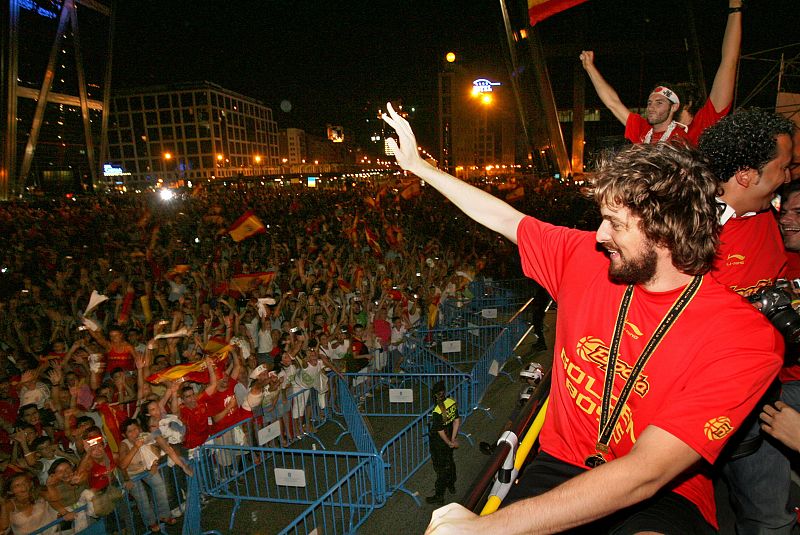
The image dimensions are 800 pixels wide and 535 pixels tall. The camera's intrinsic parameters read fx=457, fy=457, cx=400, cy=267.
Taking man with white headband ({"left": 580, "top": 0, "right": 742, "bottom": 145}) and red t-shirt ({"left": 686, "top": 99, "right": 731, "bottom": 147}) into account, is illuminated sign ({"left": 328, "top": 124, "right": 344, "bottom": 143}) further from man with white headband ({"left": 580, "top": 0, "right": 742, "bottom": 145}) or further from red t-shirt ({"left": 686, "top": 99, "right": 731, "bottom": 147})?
red t-shirt ({"left": 686, "top": 99, "right": 731, "bottom": 147})

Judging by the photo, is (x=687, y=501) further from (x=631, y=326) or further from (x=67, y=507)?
(x=67, y=507)

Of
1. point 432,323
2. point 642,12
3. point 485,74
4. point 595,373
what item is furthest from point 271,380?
point 485,74

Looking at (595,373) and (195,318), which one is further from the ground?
(595,373)

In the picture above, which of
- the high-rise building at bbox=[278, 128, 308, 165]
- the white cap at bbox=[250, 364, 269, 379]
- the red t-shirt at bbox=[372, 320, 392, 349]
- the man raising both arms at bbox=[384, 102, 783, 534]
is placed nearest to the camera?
the man raising both arms at bbox=[384, 102, 783, 534]

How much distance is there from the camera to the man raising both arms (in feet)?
1.64

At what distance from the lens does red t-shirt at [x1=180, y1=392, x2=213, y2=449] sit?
6566 mm

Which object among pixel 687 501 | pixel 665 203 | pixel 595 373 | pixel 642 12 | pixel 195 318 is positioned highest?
pixel 642 12

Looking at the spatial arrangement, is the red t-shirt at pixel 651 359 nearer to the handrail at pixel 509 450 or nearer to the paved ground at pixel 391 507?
the handrail at pixel 509 450

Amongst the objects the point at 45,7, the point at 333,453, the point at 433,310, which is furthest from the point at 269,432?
the point at 45,7

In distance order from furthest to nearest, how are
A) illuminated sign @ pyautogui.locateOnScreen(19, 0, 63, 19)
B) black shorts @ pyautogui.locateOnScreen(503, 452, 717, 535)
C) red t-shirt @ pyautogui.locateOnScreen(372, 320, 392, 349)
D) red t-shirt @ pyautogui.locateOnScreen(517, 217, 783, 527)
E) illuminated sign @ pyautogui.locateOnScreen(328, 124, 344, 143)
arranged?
illuminated sign @ pyautogui.locateOnScreen(328, 124, 344, 143), illuminated sign @ pyautogui.locateOnScreen(19, 0, 63, 19), red t-shirt @ pyautogui.locateOnScreen(372, 320, 392, 349), black shorts @ pyautogui.locateOnScreen(503, 452, 717, 535), red t-shirt @ pyautogui.locateOnScreen(517, 217, 783, 527)

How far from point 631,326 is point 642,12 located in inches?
1684

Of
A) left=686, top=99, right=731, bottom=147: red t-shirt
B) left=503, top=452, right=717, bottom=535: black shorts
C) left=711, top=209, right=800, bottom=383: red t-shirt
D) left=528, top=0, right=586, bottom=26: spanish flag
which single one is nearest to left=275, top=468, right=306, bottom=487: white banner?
left=503, top=452, right=717, bottom=535: black shorts

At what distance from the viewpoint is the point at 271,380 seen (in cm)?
759

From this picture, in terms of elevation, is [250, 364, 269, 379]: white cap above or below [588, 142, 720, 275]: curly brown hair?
below
